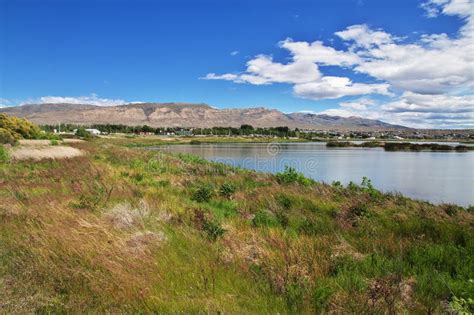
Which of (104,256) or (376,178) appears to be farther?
(376,178)

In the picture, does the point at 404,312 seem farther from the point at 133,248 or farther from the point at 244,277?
the point at 133,248

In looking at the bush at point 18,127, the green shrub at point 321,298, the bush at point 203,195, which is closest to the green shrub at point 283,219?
the bush at point 203,195

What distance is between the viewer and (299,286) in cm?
442

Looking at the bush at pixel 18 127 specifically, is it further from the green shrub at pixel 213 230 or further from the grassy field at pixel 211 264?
the green shrub at pixel 213 230

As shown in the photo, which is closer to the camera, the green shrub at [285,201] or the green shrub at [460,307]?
the green shrub at [460,307]

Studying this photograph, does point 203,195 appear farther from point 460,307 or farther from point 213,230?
point 460,307

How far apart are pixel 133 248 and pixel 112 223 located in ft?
5.07

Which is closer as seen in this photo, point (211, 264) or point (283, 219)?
Result: point (211, 264)

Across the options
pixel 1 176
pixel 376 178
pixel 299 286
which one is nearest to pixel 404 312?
pixel 299 286

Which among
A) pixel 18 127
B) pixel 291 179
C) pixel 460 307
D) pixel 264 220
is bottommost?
pixel 291 179

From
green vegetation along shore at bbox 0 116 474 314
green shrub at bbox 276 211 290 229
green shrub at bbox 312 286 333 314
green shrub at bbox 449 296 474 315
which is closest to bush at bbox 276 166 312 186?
green shrub at bbox 276 211 290 229

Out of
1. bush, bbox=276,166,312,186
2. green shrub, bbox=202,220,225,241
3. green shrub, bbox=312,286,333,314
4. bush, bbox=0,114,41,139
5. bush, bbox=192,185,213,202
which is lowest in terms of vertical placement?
bush, bbox=276,166,312,186

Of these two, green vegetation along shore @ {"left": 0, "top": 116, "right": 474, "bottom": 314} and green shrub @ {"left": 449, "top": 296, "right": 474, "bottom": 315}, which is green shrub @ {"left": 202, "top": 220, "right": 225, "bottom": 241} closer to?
green vegetation along shore @ {"left": 0, "top": 116, "right": 474, "bottom": 314}

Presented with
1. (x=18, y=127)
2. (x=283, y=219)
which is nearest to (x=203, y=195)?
(x=283, y=219)
